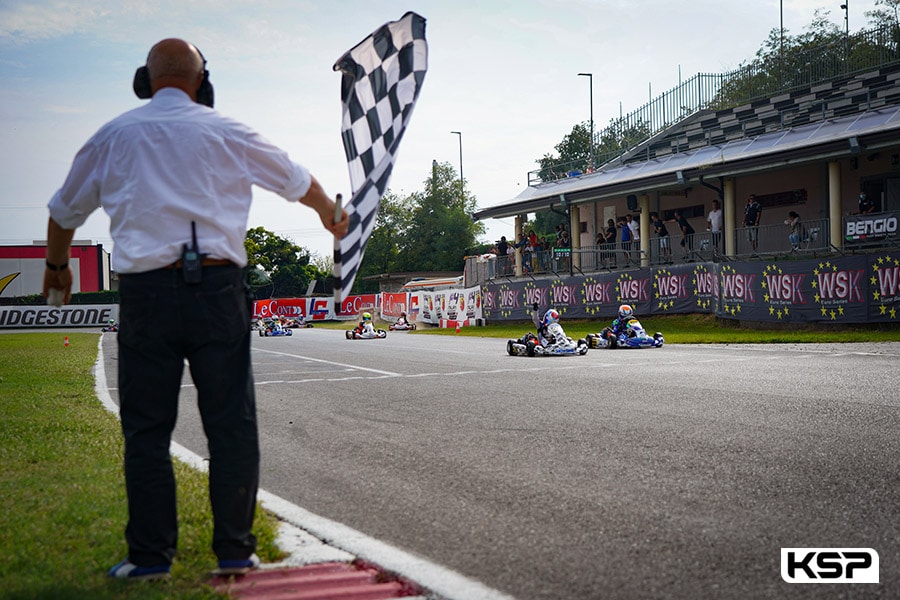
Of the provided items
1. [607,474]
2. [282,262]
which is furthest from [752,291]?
[282,262]

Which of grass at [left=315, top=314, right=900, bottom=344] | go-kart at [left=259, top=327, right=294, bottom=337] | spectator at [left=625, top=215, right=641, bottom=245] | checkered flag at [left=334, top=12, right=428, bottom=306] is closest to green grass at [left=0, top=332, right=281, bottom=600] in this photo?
checkered flag at [left=334, top=12, right=428, bottom=306]

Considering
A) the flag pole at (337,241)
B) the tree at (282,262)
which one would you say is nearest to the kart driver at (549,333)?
the flag pole at (337,241)

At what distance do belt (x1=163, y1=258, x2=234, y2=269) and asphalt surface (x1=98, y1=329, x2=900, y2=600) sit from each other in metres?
1.32

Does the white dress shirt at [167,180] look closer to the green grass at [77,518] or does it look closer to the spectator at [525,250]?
the green grass at [77,518]

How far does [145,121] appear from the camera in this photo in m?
2.88

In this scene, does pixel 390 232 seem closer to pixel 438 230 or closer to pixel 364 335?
pixel 438 230

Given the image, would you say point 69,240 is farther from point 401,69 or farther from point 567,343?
point 567,343

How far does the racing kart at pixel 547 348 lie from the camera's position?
15914 millimetres

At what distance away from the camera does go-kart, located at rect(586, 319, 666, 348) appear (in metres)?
17.8

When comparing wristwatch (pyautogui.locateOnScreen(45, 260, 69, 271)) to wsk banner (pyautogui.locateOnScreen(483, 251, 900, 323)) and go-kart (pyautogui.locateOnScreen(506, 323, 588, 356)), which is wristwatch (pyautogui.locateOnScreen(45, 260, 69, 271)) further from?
wsk banner (pyautogui.locateOnScreen(483, 251, 900, 323))

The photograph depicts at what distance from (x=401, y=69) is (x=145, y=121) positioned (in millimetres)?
1434

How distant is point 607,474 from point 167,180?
291 centimetres

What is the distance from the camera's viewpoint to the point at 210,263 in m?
2.85

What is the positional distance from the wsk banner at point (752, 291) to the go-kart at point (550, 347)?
672 cm
